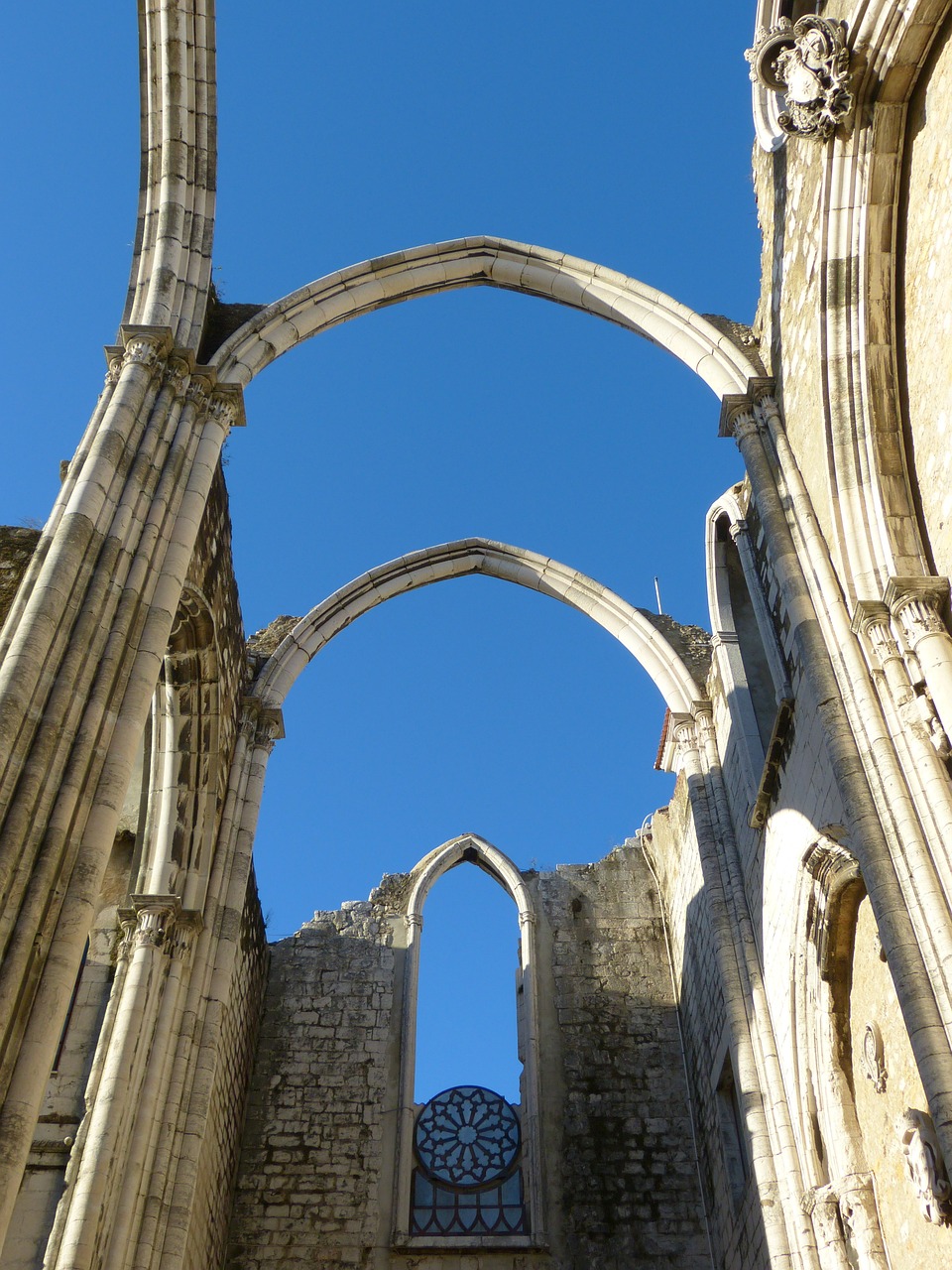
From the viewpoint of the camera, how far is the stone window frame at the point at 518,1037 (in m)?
9.87

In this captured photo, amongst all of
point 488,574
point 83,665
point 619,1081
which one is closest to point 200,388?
point 83,665

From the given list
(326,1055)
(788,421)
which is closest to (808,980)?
(788,421)

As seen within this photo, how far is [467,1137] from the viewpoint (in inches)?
433

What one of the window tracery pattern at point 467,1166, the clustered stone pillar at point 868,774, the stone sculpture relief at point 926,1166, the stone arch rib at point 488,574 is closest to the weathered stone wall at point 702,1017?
the stone arch rib at point 488,574

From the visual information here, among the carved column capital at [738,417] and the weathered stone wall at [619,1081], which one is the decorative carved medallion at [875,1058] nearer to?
the carved column capital at [738,417]

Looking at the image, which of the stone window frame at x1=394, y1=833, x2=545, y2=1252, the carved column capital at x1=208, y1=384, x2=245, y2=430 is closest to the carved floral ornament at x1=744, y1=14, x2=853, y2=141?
the carved column capital at x1=208, y1=384, x2=245, y2=430

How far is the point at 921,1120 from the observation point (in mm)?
5270

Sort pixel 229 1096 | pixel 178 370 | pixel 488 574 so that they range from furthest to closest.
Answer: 1. pixel 488 574
2. pixel 229 1096
3. pixel 178 370

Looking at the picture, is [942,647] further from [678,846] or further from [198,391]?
[678,846]

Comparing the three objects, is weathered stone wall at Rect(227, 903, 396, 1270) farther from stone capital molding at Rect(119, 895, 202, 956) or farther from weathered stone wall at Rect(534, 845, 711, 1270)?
stone capital molding at Rect(119, 895, 202, 956)

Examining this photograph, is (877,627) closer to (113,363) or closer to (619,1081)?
(113,363)

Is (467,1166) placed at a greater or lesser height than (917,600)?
lesser

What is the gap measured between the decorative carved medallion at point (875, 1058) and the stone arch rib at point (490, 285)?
395cm

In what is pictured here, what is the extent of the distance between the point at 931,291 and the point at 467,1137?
336 inches
